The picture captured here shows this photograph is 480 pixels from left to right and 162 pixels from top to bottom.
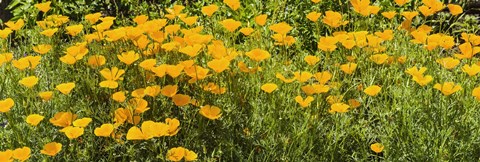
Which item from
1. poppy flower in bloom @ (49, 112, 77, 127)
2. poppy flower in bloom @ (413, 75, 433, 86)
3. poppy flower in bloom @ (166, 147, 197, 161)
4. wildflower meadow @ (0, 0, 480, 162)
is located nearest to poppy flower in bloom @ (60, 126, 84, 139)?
wildflower meadow @ (0, 0, 480, 162)

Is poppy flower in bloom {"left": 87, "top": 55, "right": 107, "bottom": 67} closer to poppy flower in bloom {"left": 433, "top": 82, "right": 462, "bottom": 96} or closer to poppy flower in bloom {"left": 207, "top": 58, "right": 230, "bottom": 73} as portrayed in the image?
poppy flower in bloom {"left": 207, "top": 58, "right": 230, "bottom": 73}

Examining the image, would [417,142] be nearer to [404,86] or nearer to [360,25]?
[404,86]

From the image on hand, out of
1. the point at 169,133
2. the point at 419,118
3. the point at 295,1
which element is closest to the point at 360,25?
the point at 295,1

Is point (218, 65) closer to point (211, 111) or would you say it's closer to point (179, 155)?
point (211, 111)

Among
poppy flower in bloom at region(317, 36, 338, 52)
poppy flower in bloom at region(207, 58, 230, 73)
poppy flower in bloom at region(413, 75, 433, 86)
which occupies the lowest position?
poppy flower in bloom at region(413, 75, 433, 86)

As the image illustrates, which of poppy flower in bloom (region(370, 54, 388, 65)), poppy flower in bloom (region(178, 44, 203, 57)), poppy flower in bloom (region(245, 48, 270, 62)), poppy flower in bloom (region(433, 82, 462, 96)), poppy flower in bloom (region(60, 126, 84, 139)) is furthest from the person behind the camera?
poppy flower in bloom (region(370, 54, 388, 65))

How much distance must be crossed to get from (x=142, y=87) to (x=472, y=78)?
130 cm

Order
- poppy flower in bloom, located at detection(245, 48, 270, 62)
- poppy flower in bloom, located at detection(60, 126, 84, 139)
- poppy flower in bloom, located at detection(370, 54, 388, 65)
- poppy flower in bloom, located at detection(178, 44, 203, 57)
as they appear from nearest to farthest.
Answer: poppy flower in bloom, located at detection(60, 126, 84, 139) < poppy flower in bloom, located at detection(178, 44, 203, 57) < poppy flower in bloom, located at detection(245, 48, 270, 62) < poppy flower in bloom, located at detection(370, 54, 388, 65)

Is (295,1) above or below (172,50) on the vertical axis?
below

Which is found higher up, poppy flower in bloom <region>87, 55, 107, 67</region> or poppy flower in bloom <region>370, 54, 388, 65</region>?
poppy flower in bloom <region>87, 55, 107, 67</region>

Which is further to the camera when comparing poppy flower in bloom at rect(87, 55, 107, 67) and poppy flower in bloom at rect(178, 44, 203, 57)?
poppy flower in bloom at rect(87, 55, 107, 67)

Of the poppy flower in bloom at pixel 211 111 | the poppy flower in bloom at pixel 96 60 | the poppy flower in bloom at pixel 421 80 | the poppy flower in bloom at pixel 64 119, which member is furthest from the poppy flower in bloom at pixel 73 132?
the poppy flower in bloom at pixel 421 80

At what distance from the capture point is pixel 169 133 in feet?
8.08

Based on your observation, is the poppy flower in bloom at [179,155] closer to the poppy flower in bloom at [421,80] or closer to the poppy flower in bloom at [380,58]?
the poppy flower in bloom at [421,80]
